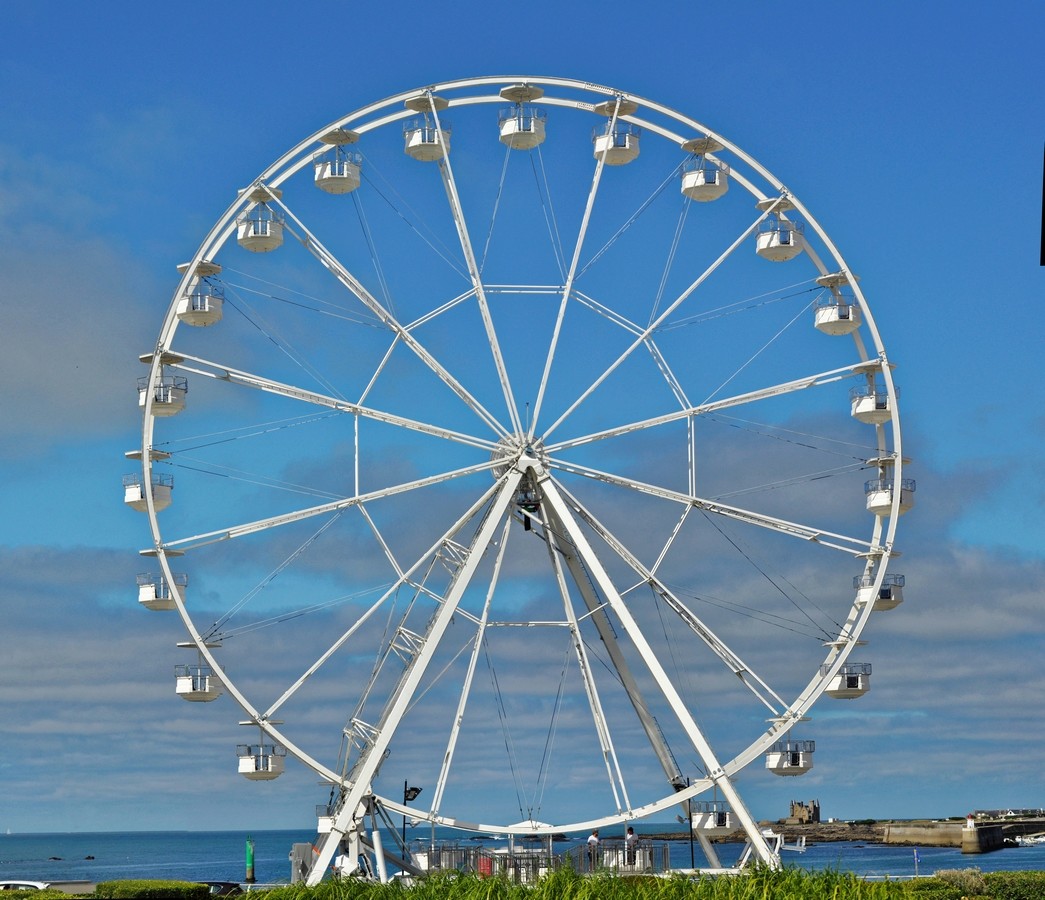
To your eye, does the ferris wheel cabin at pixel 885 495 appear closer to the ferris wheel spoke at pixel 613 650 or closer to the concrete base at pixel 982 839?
the ferris wheel spoke at pixel 613 650

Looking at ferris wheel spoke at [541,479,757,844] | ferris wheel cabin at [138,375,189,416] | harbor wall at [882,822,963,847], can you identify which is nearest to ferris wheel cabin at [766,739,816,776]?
ferris wheel spoke at [541,479,757,844]

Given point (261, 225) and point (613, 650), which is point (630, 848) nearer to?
point (613, 650)

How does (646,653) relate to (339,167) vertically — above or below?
below

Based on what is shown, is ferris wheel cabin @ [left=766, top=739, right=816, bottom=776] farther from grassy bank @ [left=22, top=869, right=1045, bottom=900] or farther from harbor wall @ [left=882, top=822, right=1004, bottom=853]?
harbor wall @ [left=882, top=822, right=1004, bottom=853]

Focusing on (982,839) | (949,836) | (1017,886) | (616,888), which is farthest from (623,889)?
(949,836)

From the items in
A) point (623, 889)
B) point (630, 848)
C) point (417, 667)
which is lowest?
point (623, 889)

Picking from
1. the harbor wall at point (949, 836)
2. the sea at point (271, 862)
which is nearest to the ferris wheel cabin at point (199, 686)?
the sea at point (271, 862)

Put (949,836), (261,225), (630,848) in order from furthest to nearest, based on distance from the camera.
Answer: (949,836) < (261,225) < (630,848)

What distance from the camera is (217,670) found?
38844mm

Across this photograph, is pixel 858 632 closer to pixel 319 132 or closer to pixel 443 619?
pixel 443 619

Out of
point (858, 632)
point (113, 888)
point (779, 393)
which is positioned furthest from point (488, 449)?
point (113, 888)

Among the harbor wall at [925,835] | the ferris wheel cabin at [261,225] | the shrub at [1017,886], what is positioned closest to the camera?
the ferris wheel cabin at [261,225]

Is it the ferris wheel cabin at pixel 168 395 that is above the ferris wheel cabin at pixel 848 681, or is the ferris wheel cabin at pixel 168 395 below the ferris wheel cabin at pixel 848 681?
above

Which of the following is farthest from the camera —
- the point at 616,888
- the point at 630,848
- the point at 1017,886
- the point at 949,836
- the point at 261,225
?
the point at 949,836
